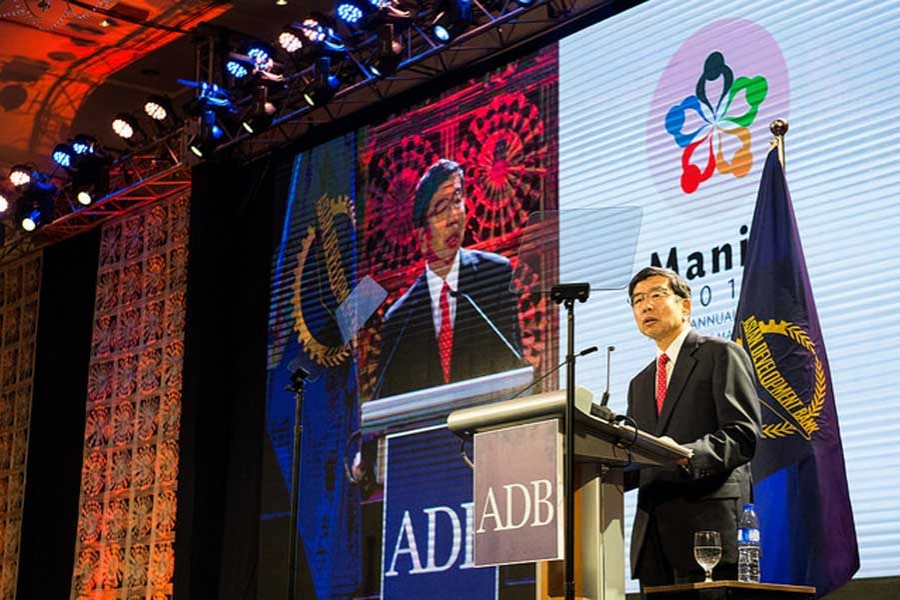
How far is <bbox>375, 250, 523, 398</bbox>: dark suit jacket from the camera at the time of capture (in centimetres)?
707

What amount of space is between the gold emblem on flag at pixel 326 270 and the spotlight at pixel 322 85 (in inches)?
25.2

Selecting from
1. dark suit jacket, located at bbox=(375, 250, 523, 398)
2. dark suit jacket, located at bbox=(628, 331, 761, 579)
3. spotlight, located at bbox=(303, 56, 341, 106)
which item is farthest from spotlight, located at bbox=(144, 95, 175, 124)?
dark suit jacket, located at bbox=(628, 331, 761, 579)

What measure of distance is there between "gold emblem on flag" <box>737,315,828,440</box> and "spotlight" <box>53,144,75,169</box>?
19.3 feet

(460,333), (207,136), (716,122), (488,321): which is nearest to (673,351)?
(716,122)

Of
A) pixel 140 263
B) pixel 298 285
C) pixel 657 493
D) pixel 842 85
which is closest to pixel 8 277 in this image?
pixel 140 263

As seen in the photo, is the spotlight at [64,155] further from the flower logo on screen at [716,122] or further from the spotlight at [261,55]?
the flower logo on screen at [716,122]

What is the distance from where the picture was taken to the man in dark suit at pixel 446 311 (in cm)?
710

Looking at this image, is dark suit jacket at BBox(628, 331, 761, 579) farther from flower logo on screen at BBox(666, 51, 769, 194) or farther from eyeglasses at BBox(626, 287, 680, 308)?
flower logo on screen at BBox(666, 51, 769, 194)

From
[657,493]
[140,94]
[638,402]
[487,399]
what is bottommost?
[657,493]

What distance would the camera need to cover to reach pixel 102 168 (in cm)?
955

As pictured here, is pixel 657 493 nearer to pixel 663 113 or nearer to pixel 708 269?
pixel 708 269

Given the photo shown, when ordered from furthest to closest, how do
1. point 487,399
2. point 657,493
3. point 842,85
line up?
point 487,399
point 842,85
point 657,493

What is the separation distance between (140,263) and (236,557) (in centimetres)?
250

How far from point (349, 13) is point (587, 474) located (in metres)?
4.63
